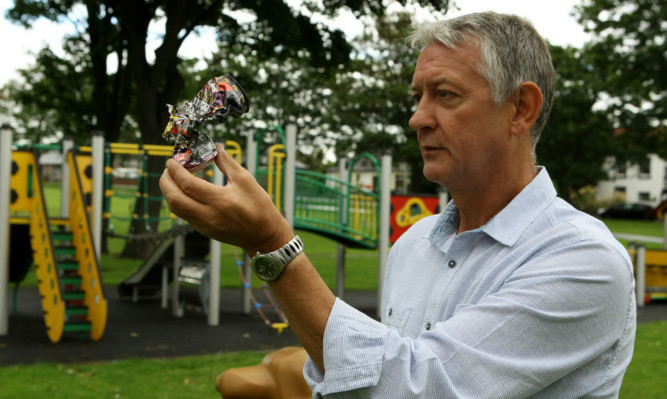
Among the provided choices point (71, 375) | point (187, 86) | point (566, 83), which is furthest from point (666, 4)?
point (71, 375)

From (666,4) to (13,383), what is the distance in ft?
91.9

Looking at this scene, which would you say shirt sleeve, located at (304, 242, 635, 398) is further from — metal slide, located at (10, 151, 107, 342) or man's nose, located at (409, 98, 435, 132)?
metal slide, located at (10, 151, 107, 342)

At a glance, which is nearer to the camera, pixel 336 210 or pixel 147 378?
pixel 147 378

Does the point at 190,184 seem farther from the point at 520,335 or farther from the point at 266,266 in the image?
the point at 520,335

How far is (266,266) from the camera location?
4.33 ft

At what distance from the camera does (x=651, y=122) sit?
36.8 m

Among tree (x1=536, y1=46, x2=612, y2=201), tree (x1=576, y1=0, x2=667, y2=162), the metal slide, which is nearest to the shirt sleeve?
the metal slide

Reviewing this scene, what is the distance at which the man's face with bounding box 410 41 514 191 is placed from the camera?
1.65m

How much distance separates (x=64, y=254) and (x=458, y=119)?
30.5 feet

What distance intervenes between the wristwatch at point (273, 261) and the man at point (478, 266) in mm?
12

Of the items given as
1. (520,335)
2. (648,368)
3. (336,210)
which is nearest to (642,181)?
(336,210)

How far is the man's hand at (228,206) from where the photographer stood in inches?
49.5

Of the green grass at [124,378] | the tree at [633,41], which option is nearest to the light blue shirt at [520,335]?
the green grass at [124,378]

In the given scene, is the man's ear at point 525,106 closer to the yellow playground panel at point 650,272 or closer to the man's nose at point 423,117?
the man's nose at point 423,117
